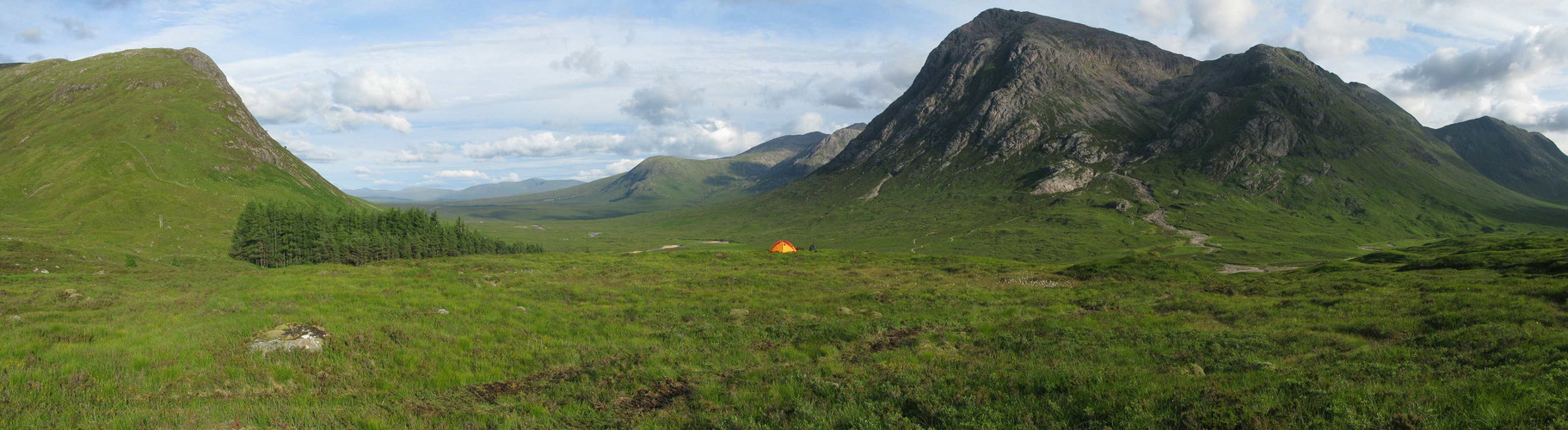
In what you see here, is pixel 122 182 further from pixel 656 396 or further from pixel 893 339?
pixel 893 339

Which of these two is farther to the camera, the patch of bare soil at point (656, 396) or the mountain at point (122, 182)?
the mountain at point (122, 182)

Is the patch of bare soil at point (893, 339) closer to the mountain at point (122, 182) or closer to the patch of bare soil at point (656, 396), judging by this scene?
the patch of bare soil at point (656, 396)

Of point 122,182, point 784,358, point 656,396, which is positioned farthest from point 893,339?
point 122,182

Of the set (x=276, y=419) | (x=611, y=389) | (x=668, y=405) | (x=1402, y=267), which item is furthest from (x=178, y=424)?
(x=1402, y=267)

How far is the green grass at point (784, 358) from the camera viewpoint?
11.3 metres

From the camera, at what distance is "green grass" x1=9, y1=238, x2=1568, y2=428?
1128 centimetres

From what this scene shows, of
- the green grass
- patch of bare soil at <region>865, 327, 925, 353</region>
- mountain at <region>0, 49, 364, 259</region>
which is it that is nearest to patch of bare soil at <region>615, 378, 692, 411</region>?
the green grass

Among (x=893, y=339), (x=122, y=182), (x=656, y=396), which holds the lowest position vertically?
(x=893, y=339)

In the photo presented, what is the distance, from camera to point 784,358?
18688 millimetres

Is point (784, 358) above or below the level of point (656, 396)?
below

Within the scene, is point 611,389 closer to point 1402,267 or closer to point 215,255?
point 1402,267

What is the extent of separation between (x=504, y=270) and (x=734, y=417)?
3780cm

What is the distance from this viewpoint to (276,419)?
10.9 meters

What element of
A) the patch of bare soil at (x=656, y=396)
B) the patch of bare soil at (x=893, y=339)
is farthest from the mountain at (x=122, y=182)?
the patch of bare soil at (x=893, y=339)
